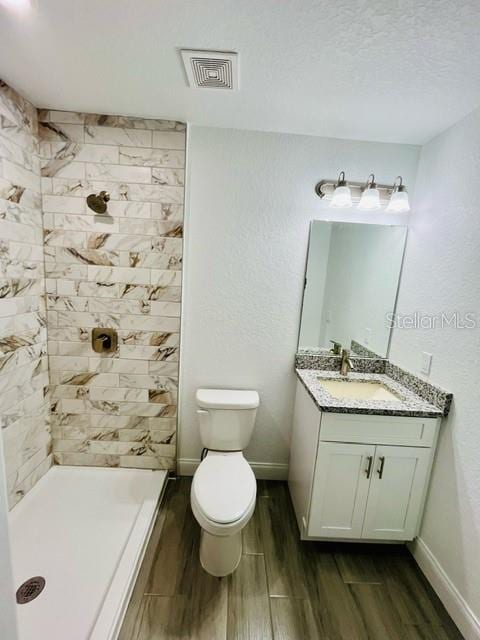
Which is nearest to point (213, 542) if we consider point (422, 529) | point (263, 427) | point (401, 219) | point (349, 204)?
point (263, 427)

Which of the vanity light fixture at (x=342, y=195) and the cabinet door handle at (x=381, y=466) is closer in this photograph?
the cabinet door handle at (x=381, y=466)

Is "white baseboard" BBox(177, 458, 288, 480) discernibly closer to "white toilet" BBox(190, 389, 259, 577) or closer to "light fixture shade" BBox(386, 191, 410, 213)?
"white toilet" BBox(190, 389, 259, 577)

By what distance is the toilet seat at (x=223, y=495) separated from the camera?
1310 millimetres

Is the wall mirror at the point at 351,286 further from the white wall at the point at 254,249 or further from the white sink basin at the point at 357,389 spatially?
the white sink basin at the point at 357,389

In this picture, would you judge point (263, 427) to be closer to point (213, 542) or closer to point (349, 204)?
point (213, 542)

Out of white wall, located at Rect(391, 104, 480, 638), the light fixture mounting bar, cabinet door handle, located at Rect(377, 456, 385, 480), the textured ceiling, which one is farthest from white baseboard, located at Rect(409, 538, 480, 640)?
the textured ceiling

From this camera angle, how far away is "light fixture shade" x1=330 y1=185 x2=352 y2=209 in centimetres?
167

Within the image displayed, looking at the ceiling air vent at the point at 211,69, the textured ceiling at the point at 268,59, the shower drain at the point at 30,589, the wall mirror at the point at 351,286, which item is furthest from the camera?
the wall mirror at the point at 351,286

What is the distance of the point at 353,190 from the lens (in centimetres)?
179

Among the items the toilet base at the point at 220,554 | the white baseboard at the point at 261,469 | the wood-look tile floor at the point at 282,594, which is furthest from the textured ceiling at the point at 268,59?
the wood-look tile floor at the point at 282,594

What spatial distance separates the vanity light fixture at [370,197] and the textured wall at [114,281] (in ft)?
3.61

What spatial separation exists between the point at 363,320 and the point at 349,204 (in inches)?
30.5

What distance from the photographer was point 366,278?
77.3 inches

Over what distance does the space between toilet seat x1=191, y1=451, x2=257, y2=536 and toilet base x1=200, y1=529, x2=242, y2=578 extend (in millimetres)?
128
